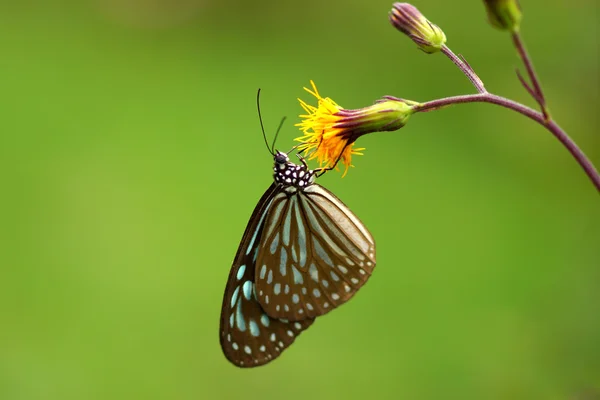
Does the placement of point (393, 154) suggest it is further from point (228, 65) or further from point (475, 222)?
point (228, 65)

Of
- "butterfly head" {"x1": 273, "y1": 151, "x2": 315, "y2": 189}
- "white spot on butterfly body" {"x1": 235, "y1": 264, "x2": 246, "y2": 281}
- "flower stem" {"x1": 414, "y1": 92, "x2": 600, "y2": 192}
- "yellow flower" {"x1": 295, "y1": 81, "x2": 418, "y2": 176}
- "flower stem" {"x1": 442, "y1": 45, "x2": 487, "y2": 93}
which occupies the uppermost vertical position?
"butterfly head" {"x1": 273, "y1": 151, "x2": 315, "y2": 189}

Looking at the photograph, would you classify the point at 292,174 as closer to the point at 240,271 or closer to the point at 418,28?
the point at 240,271

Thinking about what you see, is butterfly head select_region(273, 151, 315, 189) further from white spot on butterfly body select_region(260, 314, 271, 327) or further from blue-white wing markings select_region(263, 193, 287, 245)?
white spot on butterfly body select_region(260, 314, 271, 327)

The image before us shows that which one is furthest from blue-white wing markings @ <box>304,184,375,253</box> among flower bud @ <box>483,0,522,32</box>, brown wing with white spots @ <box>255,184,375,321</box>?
flower bud @ <box>483,0,522,32</box>

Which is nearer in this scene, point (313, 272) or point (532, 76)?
point (532, 76)

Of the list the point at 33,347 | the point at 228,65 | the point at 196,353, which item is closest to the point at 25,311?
the point at 33,347

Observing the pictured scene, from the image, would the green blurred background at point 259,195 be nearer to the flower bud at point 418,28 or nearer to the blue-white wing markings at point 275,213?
the blue-white wing markings at point 275,213

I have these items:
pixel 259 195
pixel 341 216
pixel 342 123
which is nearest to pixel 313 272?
pixel 341 216
